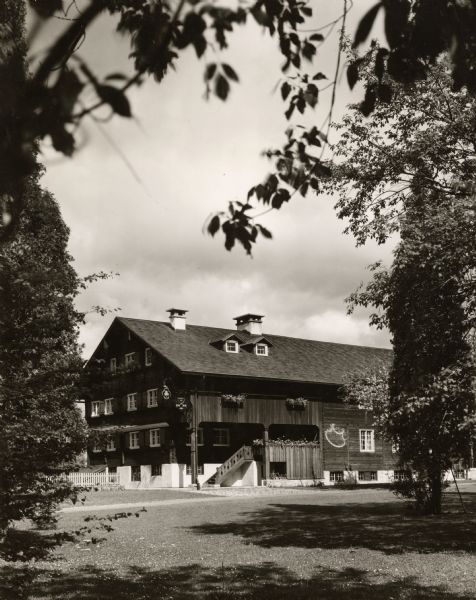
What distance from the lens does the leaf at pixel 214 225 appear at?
3.96 m

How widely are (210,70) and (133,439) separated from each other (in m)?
45.2

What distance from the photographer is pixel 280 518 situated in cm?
2269

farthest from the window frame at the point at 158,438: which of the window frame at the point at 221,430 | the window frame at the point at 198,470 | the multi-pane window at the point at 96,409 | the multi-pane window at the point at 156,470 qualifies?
the multi-pane window at the point at 96,409

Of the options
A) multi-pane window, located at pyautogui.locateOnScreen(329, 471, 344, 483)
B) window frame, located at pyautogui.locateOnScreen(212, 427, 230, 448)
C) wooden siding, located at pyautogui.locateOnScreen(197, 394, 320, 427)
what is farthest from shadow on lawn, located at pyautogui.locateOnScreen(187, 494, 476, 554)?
multi-pane window, located at pyautogui.locateOnScreen(329, 471, 344, 483)

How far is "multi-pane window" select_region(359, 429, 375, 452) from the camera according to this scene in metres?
48.9

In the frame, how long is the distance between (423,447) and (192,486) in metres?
28.1

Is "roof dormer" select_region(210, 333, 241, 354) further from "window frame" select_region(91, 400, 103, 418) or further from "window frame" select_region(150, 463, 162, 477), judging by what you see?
"window frame" select_region(91, 400, 103, 418)

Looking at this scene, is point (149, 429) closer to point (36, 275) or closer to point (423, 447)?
point (423, 447)

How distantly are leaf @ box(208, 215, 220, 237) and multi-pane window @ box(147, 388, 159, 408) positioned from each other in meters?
41.5

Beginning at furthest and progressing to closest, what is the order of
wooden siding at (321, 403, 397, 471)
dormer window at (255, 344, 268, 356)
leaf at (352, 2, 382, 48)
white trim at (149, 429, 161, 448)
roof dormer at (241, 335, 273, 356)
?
dormer window at (255, 344, 268, 356) → roof dormer at (241, 335, 273, 356) → wooden siding at (321, 403, 397, 471) → white trim at (149, 429, 161, 448) → leaf at (352, 2, 382, 48)

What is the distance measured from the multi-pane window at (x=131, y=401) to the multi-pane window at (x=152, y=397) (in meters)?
1.85

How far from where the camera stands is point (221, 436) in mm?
45000

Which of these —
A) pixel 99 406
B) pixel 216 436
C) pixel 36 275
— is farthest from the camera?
pixel 99 406

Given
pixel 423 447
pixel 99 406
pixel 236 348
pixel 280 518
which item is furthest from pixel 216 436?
pixel 423 447
